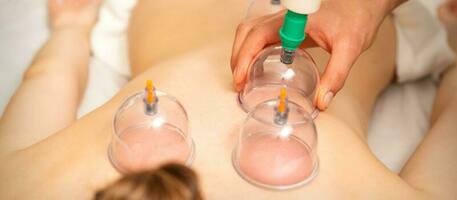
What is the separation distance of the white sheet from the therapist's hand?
304 millimetres

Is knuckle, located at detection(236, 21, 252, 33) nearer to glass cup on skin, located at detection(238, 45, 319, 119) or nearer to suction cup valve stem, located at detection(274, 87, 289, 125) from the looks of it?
glass cup on skin, located at detection(238, 45, 319, 119)

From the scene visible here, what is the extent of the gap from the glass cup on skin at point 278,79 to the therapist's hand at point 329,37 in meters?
0.03

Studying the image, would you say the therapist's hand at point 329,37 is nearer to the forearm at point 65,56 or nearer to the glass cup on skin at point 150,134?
the glass cup on skin at point 150,134

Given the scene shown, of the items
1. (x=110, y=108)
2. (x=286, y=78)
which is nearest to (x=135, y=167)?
(x=110, y=108)

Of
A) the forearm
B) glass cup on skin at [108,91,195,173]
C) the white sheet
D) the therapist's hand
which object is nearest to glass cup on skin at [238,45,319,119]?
the therapist's hand

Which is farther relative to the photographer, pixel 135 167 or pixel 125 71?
pixel 125 71

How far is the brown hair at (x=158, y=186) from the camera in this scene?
586 mm

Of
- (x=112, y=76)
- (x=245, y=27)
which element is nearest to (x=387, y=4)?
(x=245, y=27)

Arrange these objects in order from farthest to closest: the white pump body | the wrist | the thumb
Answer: the wrist, the thumb, the white pump body

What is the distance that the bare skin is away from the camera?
0.93m

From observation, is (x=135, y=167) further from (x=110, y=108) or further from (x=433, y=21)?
(x=433, y=21)

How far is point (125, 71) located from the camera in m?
1.48

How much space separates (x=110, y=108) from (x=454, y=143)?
0.67 meters

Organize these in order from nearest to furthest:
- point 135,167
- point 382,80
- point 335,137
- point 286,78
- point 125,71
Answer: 1. point 135,167
2. point 335,137
3. point 286,78
4. point 382,80
5. point 125,71
